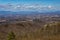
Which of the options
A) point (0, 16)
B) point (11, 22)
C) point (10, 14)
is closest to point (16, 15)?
point (10, 14)

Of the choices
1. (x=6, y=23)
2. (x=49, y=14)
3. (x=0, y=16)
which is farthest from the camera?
(x=49, y=14)

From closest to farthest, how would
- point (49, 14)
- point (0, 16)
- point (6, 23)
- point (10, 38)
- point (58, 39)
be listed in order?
point (10, 38) < point (58, 39) < point (6, 23) < point (0, 16) < point (49, 14)

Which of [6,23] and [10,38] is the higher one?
[10,38]

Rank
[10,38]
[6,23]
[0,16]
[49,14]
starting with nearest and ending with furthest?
1. [10,38]
2. [6,23]
3. [0,16]
4. [49,14]

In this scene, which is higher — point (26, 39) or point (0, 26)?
point (26, 39)

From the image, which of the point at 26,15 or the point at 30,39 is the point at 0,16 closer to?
the point at 26,15

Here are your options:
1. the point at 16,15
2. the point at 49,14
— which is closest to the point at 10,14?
the point at 16,15

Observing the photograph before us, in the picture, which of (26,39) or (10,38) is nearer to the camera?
(10,38)

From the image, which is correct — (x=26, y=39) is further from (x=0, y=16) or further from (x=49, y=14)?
(x=49, y=14)

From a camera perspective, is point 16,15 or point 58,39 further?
point 16,15
